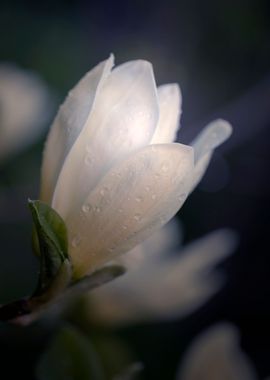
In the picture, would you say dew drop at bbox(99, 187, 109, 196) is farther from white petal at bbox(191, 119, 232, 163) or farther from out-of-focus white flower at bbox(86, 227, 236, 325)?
out-of-focus white flower at bbox(86, 227, 236, 325)

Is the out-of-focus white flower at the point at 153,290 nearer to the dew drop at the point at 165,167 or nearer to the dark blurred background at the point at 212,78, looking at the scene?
the dew drop at the point at 165,167

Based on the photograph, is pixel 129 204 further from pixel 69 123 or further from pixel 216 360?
pixel 216 360

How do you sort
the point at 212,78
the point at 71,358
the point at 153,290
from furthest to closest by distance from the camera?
the point at 212,78, the point at 153,290, the point at 71,358

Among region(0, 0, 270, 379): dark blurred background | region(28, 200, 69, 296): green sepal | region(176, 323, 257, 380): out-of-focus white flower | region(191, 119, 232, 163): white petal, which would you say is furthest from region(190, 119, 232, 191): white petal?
region(0, 0, 270, 379): dark blurred background

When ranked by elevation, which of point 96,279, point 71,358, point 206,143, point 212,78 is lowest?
point 212,78

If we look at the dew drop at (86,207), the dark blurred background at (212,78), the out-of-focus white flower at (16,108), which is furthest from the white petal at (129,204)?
the dark blurred background at (212,78)

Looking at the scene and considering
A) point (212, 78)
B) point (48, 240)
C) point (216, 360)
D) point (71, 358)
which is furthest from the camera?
point (212, 78)

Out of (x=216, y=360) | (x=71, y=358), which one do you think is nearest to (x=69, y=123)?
(x=71, y=358)
